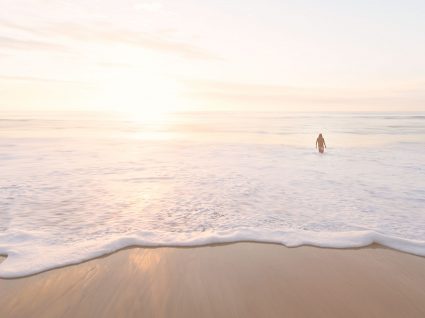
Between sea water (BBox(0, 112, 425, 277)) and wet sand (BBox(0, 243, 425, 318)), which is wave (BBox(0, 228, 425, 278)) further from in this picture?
wet sand (BBox(0, 243, 425, 318))

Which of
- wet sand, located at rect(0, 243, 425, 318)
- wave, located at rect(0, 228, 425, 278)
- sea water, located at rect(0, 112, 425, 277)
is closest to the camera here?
wet sand, located at rect(0, 243, 425, 318)

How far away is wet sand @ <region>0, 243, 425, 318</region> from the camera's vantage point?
372cm

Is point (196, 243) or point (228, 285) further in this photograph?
point (196, 243)

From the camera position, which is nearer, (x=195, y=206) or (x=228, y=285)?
(x=228, y=285)

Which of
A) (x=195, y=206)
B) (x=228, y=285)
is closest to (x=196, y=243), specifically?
(x=228, y=285)

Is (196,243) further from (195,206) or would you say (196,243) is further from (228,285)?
(195,206)

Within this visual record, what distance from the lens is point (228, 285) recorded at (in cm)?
425

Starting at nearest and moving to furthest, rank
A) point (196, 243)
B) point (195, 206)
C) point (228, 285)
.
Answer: point (228, 285), point (196, 243), point (195, 206)

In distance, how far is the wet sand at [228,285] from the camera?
3.72 m

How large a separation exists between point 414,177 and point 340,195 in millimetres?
4328

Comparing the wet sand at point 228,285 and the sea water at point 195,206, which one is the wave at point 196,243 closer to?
the sea water at point 195,206

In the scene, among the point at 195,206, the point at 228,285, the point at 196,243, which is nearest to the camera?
the point at 228,285

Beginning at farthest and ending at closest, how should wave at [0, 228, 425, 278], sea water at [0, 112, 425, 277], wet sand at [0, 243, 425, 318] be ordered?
sea water at [0, 112, 425, 277], wave at [0, 228, 425, 278], wet sand at [0, 243, 425, 318]

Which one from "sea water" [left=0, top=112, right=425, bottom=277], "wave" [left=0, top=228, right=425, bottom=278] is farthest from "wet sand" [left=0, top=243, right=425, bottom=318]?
"sea water" [left=0, top=112, right=425, bottom=277]
